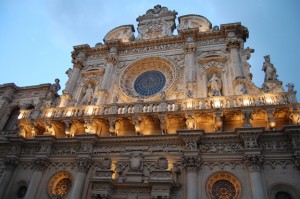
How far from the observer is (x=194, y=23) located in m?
22.0

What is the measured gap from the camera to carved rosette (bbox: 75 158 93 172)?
14.7m

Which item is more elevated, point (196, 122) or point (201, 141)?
point (196, 122)

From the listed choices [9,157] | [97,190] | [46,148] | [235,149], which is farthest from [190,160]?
[9,157]

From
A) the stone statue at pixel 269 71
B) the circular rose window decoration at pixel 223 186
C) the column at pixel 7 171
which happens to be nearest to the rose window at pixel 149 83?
the stone statue at pixel 269 71

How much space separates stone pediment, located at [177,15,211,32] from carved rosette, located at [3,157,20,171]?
15.1 metres

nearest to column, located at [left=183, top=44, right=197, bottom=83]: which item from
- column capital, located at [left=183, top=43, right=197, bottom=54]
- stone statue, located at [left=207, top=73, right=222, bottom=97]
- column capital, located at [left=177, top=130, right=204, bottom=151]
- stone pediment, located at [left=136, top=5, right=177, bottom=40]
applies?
column capital, located at [left=183, top=43, right=197, bottom=54]

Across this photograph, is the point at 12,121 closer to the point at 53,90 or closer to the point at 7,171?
the point at 53,90

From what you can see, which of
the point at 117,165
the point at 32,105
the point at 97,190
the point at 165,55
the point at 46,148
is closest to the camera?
the point at 97,190

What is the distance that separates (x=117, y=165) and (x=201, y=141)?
478cm

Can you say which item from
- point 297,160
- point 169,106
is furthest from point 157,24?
point 297,160

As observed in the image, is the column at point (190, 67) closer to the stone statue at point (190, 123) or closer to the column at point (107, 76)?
the stone statue at point (190, 123)

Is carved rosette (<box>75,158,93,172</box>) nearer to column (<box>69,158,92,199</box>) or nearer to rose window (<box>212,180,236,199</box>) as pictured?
column (<box>69,158,92,199</box>)

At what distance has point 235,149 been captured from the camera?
13.2m

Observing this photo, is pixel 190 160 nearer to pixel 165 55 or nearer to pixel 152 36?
pixel 165 55
